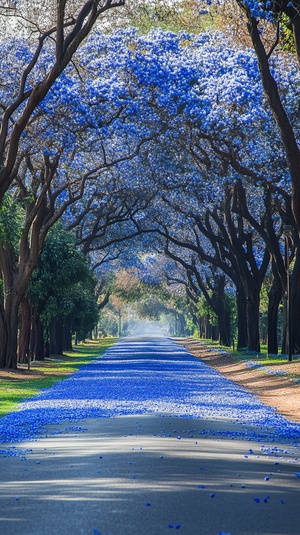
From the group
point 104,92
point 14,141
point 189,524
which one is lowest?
point 189,524

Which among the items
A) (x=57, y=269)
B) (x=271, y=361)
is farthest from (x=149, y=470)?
(x=57, y=269)

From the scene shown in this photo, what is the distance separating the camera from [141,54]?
32.8 m

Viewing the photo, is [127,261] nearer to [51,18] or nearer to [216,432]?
[51,18]

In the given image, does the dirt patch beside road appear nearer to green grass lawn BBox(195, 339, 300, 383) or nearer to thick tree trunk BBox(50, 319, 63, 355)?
→ green grass lawn BBox(195, 339, 300, 383)

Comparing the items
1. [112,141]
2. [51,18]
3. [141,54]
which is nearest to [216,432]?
[51,18]

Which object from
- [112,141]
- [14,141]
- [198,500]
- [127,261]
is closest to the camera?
[198,500]

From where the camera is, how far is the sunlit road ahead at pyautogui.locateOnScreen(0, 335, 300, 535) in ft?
24.5

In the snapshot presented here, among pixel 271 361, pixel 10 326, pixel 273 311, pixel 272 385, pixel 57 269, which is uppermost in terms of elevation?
pixel 57 269

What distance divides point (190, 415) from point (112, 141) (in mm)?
22380

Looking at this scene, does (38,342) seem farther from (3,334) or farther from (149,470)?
(149,470)

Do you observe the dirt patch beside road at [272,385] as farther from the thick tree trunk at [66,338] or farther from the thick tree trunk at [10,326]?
the thick tree trunk at [66,338]

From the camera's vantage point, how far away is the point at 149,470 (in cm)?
1023

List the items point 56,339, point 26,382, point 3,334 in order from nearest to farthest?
point 26,382
point 3,334
point 56,339

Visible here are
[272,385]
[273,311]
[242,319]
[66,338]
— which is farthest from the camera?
[66,338]
